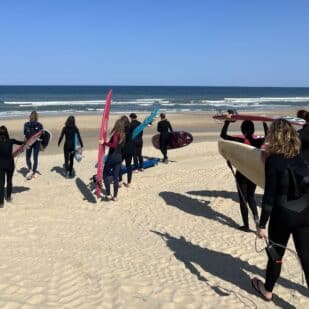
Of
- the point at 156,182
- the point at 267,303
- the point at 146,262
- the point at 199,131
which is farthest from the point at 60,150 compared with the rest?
the point at 267,303

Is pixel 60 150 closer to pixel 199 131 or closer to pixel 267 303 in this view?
pixel 199 131

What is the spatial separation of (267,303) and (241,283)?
0.52 m

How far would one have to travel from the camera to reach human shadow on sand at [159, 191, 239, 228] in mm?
7621

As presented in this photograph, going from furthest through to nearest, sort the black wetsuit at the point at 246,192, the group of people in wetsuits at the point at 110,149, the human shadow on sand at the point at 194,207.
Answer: the group of people in wetsuits at the point at 110,149 < the human shadow on sand at the point at 194,207 < the black wetsuit at the point at 246,192

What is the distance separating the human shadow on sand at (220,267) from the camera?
491 cm

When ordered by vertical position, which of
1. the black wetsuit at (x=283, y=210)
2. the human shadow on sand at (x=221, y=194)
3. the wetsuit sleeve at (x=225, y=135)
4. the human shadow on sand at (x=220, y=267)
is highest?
the wetsuit sleeve at (x=225, y=135)

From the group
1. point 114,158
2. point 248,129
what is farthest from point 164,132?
point 248,129

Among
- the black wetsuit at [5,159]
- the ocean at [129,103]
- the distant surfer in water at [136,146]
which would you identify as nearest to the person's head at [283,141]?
the black wetsuit at [5,159]

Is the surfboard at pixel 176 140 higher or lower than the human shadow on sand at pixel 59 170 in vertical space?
higher

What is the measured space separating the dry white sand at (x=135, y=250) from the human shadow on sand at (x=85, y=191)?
0.04m

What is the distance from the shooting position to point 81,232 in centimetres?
705

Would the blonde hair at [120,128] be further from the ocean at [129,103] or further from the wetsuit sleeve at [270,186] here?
the ocean at [129,103]

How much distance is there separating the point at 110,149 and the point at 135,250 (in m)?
2.90

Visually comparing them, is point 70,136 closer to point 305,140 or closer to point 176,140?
point 176,140
